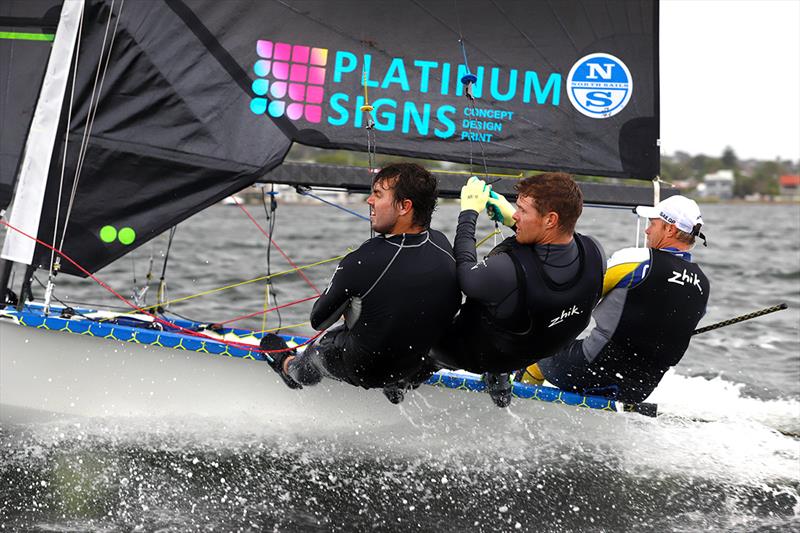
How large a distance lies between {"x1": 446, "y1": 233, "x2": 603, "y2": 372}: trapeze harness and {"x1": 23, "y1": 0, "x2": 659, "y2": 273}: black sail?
156cm

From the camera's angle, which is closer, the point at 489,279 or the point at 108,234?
the point at 489,279

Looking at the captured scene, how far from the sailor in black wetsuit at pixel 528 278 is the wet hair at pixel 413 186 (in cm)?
21

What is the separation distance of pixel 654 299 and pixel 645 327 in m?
0.15

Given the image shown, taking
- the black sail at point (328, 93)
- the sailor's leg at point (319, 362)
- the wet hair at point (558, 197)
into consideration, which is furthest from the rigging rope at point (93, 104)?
the wet hair at point (558, 197)

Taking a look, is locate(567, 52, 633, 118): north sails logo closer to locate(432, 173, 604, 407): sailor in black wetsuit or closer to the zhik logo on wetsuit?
the zhik logo on wetsuit

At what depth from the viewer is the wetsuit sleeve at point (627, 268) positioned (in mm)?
4434

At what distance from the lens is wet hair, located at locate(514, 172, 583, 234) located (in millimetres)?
3844

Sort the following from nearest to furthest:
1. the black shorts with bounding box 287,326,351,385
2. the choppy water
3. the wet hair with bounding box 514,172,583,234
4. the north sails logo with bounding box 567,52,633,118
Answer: the wet hair with bounding box 514,172,583,234 < the black shorts with bounding box 287,326,351,385 < the choppy water < the north sails logo with bounding box 567,52,633,118

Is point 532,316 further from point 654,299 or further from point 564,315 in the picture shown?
point 654,299

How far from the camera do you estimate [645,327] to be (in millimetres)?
4523

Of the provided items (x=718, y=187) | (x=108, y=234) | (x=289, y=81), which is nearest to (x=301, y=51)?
(x=289, y=81)

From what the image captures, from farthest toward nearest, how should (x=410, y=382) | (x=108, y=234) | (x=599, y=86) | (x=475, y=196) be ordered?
1. (x=599, y=86)
2. (x=108, y=234)
3. (x=410, y=382)
4. (x=475, y=196)

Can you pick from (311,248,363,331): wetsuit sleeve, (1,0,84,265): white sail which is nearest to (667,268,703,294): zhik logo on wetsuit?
(311,248,363,331): wetsuit sleeve

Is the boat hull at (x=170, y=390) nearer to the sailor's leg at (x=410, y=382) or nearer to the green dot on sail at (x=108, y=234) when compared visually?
the sailor's leg at (x=410, y=382)
